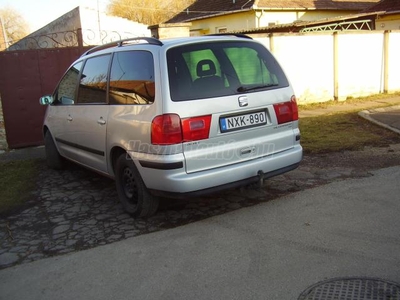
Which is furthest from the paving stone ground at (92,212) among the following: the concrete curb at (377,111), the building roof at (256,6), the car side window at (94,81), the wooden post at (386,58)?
the building roof at (256,6)

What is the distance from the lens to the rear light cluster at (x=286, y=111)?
449cm

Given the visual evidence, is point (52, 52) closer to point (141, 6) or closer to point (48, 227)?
point (48, 227)

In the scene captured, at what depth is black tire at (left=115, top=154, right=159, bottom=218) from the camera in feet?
14.3

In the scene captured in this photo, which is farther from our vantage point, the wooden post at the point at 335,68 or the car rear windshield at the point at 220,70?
the wooden post at the point at 335,68

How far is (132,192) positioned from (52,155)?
283 cm

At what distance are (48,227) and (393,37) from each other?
13878 millimetres

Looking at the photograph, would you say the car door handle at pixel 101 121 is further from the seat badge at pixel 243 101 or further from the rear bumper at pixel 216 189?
the seat badge at pixel 243 101

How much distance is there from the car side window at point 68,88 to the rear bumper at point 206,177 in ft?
7.03

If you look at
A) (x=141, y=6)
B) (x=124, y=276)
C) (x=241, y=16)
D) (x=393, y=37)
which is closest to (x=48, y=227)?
(x=124, y=276)

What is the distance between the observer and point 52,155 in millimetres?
6840

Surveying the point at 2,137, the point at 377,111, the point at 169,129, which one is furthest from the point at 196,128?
the point at 377,111

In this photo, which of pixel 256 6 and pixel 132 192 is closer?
pixel 132 192

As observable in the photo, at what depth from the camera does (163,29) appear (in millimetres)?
8977

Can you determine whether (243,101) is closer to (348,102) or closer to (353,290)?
(353,290)
